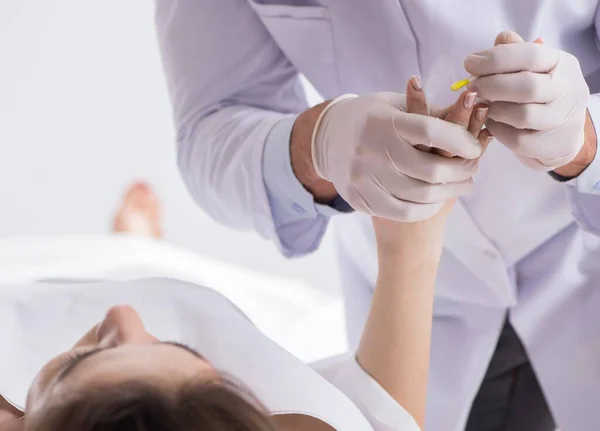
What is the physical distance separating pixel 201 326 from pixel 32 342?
9.9 inches

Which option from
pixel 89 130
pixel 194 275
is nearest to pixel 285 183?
pixel 194 275

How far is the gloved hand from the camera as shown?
0.61 metres

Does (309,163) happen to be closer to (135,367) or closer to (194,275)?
(135,367)

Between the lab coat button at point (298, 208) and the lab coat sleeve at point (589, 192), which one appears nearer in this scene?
the lab coat sleeve at point (589, 192)

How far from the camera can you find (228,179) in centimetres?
85

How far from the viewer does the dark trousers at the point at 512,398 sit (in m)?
1.02

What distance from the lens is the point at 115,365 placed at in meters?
0.79

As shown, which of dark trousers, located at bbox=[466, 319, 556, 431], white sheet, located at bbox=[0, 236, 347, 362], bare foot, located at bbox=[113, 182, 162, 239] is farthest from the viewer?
bare foot, located at bbox=[113, 182, 162, 239]

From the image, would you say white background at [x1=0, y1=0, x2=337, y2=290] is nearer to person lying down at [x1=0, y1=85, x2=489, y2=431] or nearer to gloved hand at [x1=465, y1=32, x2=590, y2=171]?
person lying down at [x1=0, y1=85, x2=489, y2=431]

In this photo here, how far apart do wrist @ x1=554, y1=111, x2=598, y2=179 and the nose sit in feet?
1.68

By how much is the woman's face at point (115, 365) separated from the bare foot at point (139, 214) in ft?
4.04

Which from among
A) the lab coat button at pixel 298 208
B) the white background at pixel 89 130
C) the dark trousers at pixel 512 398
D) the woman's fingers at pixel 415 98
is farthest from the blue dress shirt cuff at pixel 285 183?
the white background at pixel 89 130

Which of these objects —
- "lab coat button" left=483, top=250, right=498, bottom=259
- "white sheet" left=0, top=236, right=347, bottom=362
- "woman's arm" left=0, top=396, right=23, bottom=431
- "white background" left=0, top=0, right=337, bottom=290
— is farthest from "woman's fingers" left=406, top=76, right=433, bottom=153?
"white background" left=0, top=0, right=337, bottom=290

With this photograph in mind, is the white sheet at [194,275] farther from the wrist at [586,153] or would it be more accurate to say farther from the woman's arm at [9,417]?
the wrist at [586,153]
